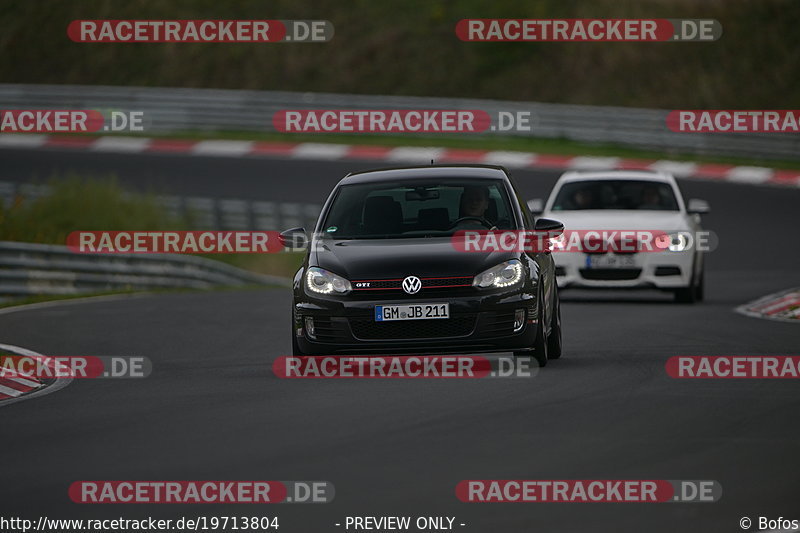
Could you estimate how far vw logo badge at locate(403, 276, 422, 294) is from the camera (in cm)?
1181

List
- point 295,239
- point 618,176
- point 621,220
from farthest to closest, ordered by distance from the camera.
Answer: point 618,176, point 621,220, point 295,239

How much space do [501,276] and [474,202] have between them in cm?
110

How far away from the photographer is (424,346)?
11828 millimetres

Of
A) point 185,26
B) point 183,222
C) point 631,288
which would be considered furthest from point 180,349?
point 185,26

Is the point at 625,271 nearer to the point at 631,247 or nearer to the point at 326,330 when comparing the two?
the point at 631,247

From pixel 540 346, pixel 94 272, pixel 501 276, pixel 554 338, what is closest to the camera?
pixel 501 276

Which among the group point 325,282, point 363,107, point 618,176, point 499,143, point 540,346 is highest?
point 363,107

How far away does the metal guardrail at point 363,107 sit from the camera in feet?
127

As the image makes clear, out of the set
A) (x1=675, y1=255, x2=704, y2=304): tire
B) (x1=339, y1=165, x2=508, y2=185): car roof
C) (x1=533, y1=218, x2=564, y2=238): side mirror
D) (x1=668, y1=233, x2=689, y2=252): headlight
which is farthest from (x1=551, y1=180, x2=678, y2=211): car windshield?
(x1=533, y1=218, x2=564, y2=238): side mirror

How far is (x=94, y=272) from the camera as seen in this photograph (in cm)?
2472

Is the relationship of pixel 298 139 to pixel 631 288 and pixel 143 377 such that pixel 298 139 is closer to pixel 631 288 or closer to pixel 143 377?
pixel 631 288

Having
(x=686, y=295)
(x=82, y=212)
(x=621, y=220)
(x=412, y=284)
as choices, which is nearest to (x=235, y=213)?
(x=82, y=212)

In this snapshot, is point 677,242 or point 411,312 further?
point 677,242

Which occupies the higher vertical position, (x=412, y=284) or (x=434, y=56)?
(x=434, y=56)
